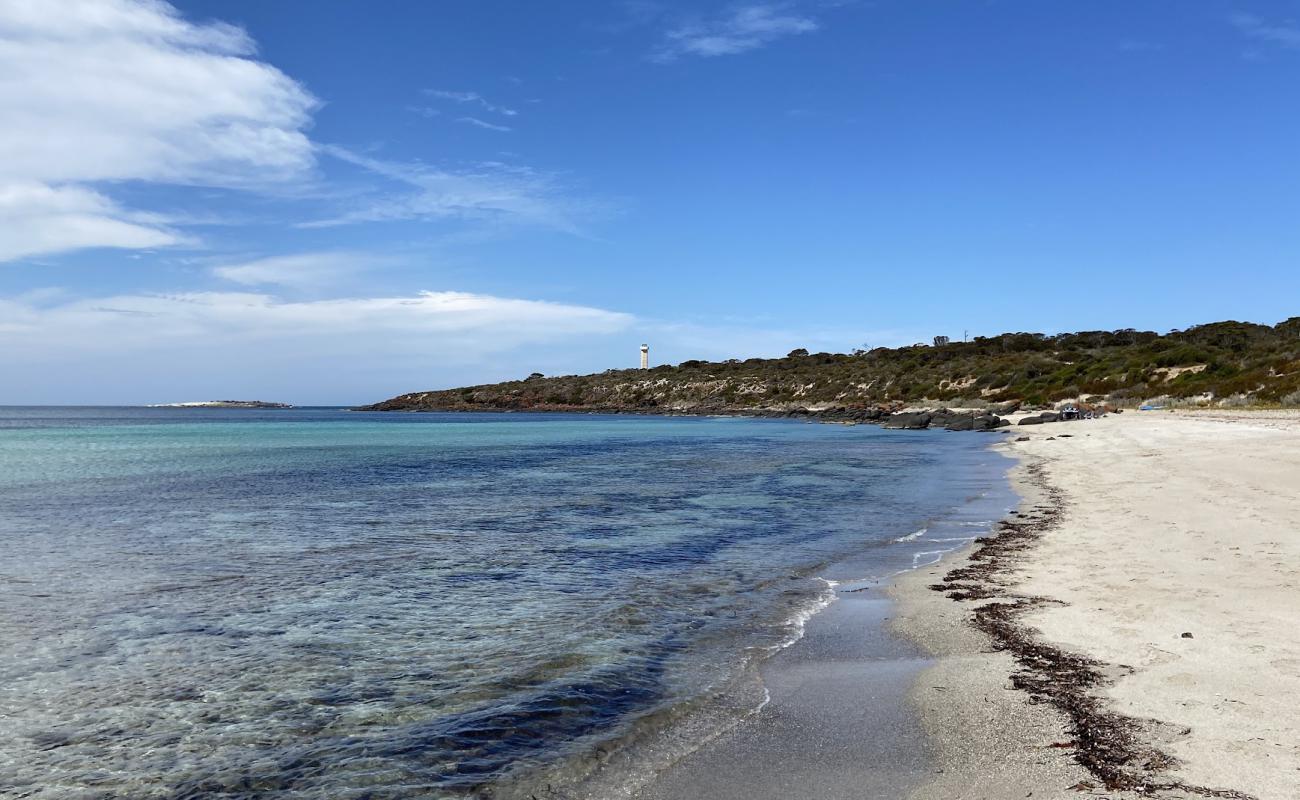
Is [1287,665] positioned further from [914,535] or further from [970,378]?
[970,378]

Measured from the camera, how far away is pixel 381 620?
366 inches

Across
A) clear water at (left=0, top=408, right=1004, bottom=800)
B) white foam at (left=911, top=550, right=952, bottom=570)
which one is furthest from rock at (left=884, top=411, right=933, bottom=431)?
white foam at (left=911, top=550, right=952, bottom=570)

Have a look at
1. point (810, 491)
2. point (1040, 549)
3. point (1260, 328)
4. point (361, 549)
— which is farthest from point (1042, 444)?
point (1260, 328)

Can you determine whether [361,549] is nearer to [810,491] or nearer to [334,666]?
[334,666]

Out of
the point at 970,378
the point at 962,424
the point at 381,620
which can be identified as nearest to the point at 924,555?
the point at 381,620

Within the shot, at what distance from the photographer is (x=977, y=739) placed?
5477mm

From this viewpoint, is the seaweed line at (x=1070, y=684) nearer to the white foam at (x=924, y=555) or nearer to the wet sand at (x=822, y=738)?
the white foam at (x=924, y=555)

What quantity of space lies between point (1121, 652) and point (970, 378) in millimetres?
101446

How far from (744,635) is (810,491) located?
15406 mm

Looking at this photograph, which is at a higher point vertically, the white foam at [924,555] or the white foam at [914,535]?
the white foam at [924,555]

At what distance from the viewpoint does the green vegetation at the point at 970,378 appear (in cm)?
6425

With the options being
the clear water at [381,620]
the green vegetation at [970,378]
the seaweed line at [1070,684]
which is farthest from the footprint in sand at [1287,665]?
the green vegetation at [970,378]

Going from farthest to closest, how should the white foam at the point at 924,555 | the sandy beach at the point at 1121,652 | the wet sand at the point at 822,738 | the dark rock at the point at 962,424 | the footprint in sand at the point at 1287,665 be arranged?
the dark rock at the point at 962,424 < the white foam at the point at 924,555 < the footprint in sand at the point at 1287,665 < the wet sand at the point at 822,738 < the sandy beach at the point at 1121,652

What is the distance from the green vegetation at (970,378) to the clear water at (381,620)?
1741 inches
